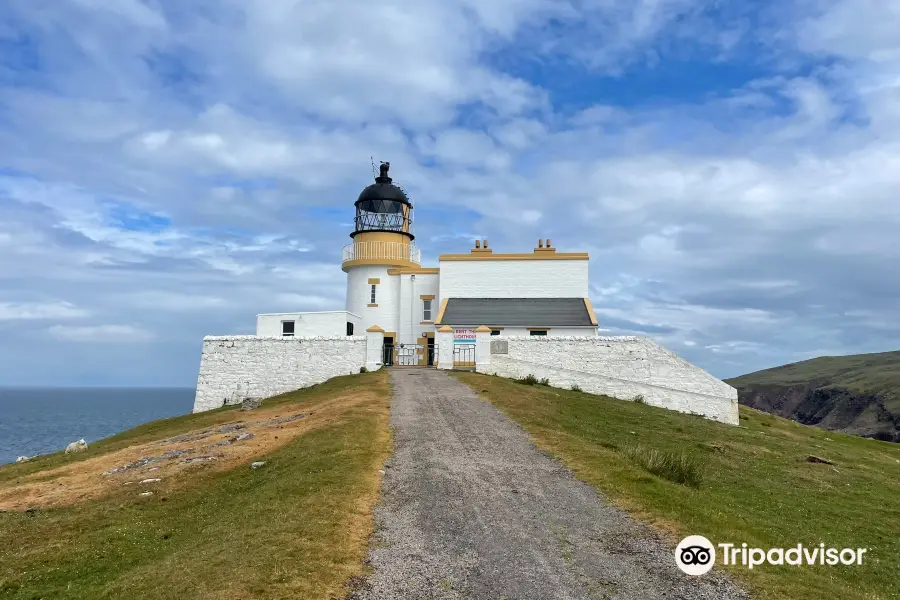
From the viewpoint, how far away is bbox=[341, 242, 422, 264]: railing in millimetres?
39531

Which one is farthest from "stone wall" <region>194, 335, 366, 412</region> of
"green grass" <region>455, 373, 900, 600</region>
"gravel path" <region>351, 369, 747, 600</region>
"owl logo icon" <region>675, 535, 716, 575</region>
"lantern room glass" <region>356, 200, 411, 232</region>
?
"owl logo icon" <region>675, 535, 716, 575</region>

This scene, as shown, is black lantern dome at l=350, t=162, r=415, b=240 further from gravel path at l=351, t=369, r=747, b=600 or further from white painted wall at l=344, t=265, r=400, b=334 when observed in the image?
gravel path at l=351, t=369, r=747, b=600

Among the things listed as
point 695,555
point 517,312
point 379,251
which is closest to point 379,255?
point 379,251

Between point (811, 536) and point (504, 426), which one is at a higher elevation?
point (504, 426)

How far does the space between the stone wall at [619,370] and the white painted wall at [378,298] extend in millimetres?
10360

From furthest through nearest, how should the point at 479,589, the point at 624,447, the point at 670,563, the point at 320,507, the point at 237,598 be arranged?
1. the point at 624,447
2. the point at 320,507
3. the point at 670,563
4. the point at 479,589
5. the point at 237,598

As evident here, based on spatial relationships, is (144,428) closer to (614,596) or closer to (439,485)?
(439,485)

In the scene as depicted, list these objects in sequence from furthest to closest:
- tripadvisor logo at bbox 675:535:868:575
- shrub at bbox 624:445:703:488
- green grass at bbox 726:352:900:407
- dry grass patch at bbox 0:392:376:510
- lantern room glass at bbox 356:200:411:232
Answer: green grass at bbox 726:352:900:407 < lantern room glass at bbox 356:200:411:232 < dry grass patch at bbox 0:392:376:510 < shrub at bbox 624:445:703:488 < tripadvisor logo at bbox 675:535:868:575

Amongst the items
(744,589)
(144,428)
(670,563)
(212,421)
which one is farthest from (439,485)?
(144,428)

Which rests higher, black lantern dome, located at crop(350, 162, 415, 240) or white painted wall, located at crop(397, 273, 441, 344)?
black lantern dome, located at crop(350, 162, 415, 240)

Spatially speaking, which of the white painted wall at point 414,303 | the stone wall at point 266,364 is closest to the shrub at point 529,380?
the stone wall at point 266,364

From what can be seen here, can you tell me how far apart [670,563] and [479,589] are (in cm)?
267

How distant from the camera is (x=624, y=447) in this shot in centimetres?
1531

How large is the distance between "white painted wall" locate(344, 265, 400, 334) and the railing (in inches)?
27.0
